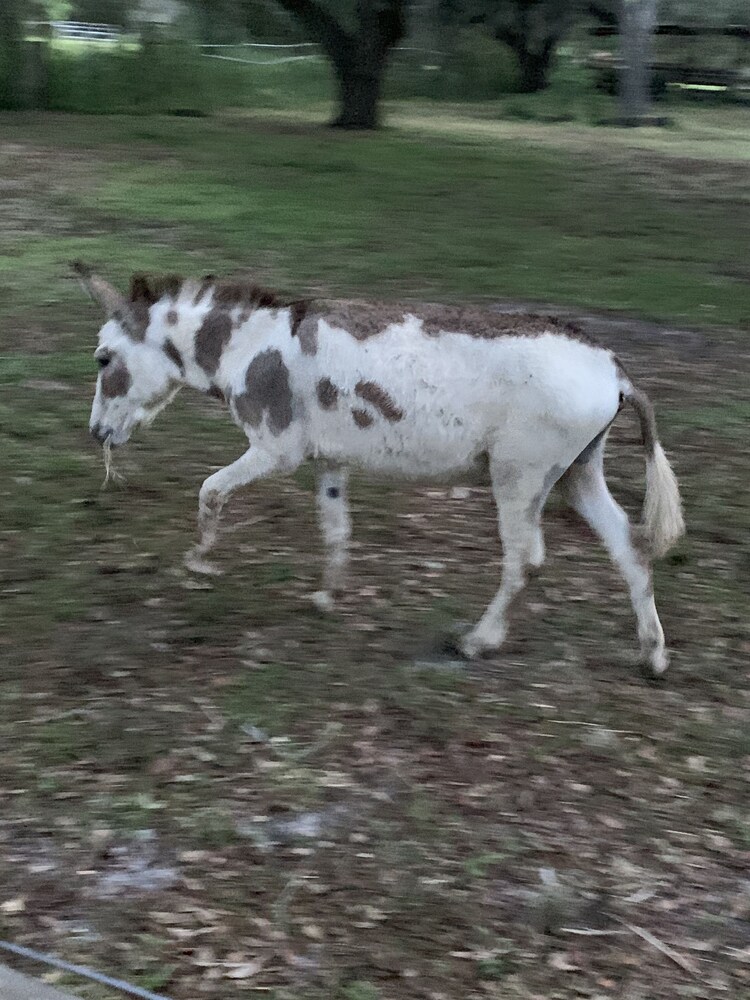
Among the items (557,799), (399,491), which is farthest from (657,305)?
(557,799)

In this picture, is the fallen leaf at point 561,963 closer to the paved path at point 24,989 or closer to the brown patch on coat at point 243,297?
the paved path at point 24,989

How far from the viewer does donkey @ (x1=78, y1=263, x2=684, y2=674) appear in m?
4.95

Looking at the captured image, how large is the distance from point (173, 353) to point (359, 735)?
189 centimetres

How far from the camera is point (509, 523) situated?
5117 mm

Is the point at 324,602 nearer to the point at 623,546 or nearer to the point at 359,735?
the point at 359,735

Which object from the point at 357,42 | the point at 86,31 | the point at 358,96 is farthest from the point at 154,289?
the point at 86,31

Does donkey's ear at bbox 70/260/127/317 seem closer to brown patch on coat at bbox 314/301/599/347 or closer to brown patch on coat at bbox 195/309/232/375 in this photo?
brown patch on coat at bbox 195/309/232/375

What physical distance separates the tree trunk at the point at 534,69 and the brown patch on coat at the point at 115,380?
31.8 metres

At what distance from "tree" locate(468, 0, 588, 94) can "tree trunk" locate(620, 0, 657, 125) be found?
3.52 ft

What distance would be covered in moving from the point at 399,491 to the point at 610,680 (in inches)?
89.0

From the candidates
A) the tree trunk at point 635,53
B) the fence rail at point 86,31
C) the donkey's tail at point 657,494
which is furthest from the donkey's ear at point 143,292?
the tree trunk at point 635,53

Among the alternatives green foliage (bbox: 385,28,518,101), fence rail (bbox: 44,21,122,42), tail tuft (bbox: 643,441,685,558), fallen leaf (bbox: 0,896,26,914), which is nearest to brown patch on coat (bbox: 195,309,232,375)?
tail tuft (bbox: 643,441,685,558)

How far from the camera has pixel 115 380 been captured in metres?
5.69

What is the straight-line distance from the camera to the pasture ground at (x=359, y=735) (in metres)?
3.67
